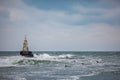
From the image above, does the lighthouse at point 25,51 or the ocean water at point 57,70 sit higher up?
the lighthouse at point 25,51

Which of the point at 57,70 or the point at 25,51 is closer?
the point at 57,70

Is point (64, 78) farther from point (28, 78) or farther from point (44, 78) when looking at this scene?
point (28, 78)

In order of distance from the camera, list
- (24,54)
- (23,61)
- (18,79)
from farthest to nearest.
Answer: (24,54), (23,61), (18,79)

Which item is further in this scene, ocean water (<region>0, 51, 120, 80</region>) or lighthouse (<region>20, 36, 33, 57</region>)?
lighthouse (<region>20, 36, 33, 57</region>)

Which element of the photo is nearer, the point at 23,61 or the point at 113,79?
the point at 113,79

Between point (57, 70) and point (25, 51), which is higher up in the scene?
point (25, 51)

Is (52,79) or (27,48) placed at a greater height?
(27,48)

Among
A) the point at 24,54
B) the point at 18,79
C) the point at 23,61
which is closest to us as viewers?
the point at 18,79

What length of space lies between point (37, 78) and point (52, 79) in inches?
24.9

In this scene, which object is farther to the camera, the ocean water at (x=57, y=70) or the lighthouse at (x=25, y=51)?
the lighthouse at (x=25, y=51)

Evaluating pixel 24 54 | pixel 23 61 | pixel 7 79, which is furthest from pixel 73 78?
pixel 24 54

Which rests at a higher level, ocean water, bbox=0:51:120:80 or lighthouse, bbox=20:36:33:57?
lighthouse, bbox=20:36:33:57

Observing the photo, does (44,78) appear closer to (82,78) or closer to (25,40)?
(82,78)

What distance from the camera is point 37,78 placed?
30.2 feet
